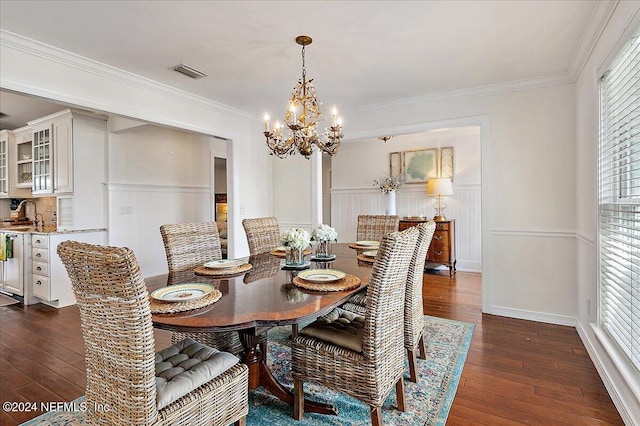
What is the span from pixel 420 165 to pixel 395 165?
0.45 metres

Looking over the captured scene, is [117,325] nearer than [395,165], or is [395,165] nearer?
[117,325]

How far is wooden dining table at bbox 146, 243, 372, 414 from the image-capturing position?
132 centimetres

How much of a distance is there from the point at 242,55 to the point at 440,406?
294 centimetres

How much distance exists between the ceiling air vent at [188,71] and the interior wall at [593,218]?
123 inches

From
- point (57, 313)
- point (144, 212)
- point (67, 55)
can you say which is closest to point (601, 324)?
point (67, 55)

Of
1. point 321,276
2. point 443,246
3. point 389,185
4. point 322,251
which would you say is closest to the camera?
point 321,276

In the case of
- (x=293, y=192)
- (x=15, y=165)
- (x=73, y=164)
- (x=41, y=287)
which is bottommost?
(x=41, y=287)

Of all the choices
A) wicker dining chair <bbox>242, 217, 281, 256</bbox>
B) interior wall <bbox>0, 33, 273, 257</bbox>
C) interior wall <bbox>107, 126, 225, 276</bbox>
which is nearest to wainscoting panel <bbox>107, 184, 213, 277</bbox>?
interior wall <bbox>107, 126, 225, 276</bbox>

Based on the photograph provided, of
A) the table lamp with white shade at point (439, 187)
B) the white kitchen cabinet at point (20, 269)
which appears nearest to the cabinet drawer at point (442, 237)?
the table lamp with white shade at point (439, 187)

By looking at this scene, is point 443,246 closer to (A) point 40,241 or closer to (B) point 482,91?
(B) point 482,91

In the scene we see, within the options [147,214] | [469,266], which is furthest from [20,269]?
[469,266]

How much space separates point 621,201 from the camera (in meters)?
2.07

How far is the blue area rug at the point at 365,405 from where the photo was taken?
1825mm

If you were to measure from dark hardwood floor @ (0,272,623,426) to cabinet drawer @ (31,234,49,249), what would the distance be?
805mm
